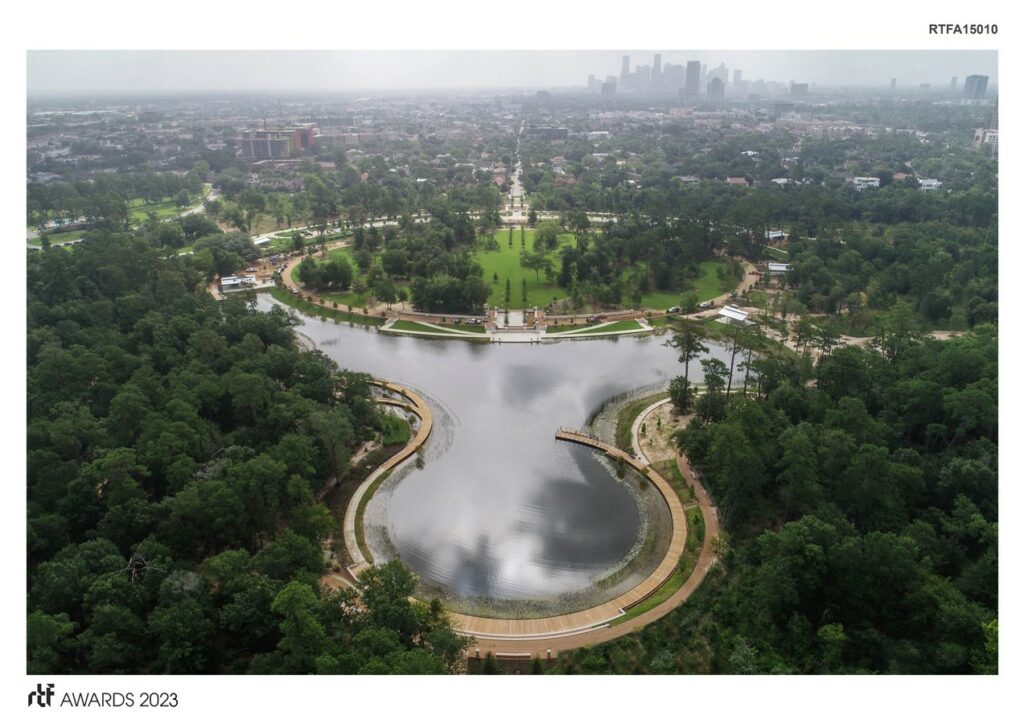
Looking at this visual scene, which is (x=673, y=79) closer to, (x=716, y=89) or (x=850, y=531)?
(x=716, y=89)

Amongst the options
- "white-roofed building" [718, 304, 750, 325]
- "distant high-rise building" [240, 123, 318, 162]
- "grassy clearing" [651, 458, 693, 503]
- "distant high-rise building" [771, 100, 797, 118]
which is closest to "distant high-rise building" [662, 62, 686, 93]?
"distant high-rise building" [771, 100, 797, 118]

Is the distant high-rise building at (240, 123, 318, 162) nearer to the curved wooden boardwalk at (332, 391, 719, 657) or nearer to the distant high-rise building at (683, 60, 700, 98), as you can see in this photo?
the curved wooden boardwalk at (332, 391, 719, 657)

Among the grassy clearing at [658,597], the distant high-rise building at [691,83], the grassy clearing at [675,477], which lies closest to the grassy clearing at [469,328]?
the grassy clearing at [675,477]

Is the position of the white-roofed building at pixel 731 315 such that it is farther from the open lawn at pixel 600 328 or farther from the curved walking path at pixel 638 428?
the curved walking path at pixel 638 428

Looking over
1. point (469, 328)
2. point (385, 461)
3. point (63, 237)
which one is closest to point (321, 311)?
point (469, 328)

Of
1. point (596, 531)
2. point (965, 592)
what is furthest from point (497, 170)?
point (965, 592)

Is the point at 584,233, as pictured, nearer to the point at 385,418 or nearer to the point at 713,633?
the point at 385,418
